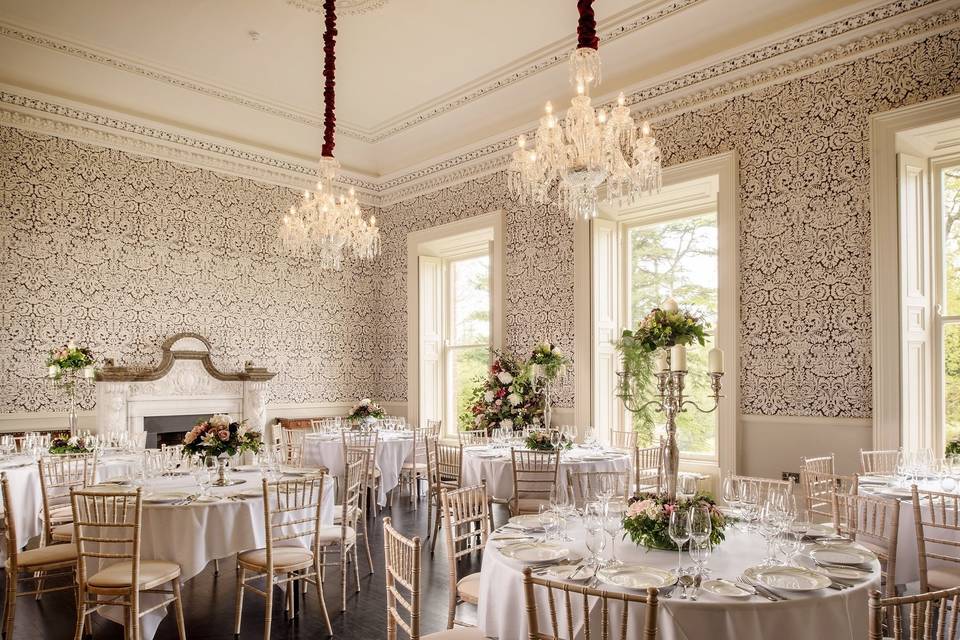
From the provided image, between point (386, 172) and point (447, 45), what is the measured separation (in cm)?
391

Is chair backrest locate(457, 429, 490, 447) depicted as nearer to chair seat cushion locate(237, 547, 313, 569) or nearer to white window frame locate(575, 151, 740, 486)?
white window frame locate(575, 151, 740, 486)

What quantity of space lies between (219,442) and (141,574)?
1.05 metres

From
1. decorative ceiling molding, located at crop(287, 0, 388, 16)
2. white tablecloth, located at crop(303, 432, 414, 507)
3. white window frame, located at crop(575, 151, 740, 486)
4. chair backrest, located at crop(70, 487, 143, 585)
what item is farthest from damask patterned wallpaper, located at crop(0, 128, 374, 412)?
white window frame, located at crop(575, 151, 740, 486)

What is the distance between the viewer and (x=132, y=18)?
6.83 meters

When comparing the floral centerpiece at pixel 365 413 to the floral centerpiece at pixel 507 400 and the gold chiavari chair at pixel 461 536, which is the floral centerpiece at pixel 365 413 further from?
the gold chiavari chair at pixel 461 536

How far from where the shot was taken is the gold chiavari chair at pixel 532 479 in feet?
18.6

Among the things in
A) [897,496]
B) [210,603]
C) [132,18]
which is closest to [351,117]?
[132,18]

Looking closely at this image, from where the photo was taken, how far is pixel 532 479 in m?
5.85

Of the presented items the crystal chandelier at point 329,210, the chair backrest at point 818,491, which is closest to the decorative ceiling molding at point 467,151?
the crystal chandelier at point 329,210

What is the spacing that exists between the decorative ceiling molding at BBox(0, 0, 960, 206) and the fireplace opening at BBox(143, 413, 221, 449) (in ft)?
11.5

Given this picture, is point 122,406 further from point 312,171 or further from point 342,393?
point 312,171

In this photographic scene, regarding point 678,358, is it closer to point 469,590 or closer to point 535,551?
point 535,551

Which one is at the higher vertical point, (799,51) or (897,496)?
(799,51)

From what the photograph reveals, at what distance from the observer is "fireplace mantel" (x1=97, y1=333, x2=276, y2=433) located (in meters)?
8.01
